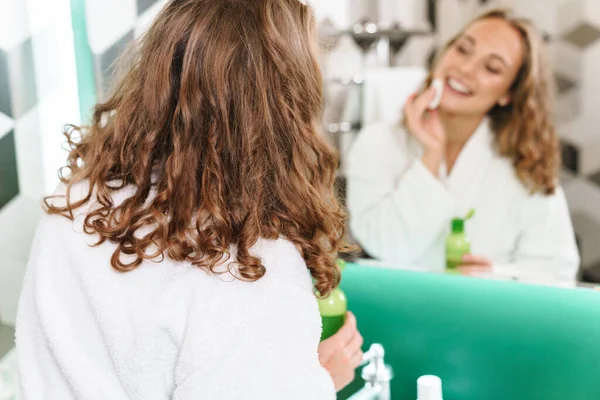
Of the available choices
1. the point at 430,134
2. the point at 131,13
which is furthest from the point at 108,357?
the point at 430,134

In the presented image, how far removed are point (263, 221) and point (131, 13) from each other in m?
0.62

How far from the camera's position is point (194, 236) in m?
0.65

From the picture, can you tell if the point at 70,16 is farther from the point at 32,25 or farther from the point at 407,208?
the point at 407,208

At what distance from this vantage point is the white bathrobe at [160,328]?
619 millimetres

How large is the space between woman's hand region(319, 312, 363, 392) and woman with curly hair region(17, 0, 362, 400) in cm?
23

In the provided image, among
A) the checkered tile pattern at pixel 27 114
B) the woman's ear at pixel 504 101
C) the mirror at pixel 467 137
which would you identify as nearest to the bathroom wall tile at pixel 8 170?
the checkered tile pattern at pixel 27 114

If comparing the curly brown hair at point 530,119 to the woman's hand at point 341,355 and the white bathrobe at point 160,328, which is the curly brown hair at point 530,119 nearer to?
the woman's hand at point 341,355

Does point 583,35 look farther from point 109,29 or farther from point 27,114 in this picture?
point 27,114

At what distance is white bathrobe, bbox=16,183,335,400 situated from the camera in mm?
619

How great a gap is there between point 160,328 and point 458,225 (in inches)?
29.3

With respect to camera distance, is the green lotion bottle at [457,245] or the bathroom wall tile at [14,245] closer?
the bathroom wall tile at [14,245]

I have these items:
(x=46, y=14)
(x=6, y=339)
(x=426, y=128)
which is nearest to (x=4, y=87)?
(x=46, y=14)

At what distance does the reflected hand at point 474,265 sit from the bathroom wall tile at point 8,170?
0.84 meters

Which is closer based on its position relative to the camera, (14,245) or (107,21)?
(14,245)
